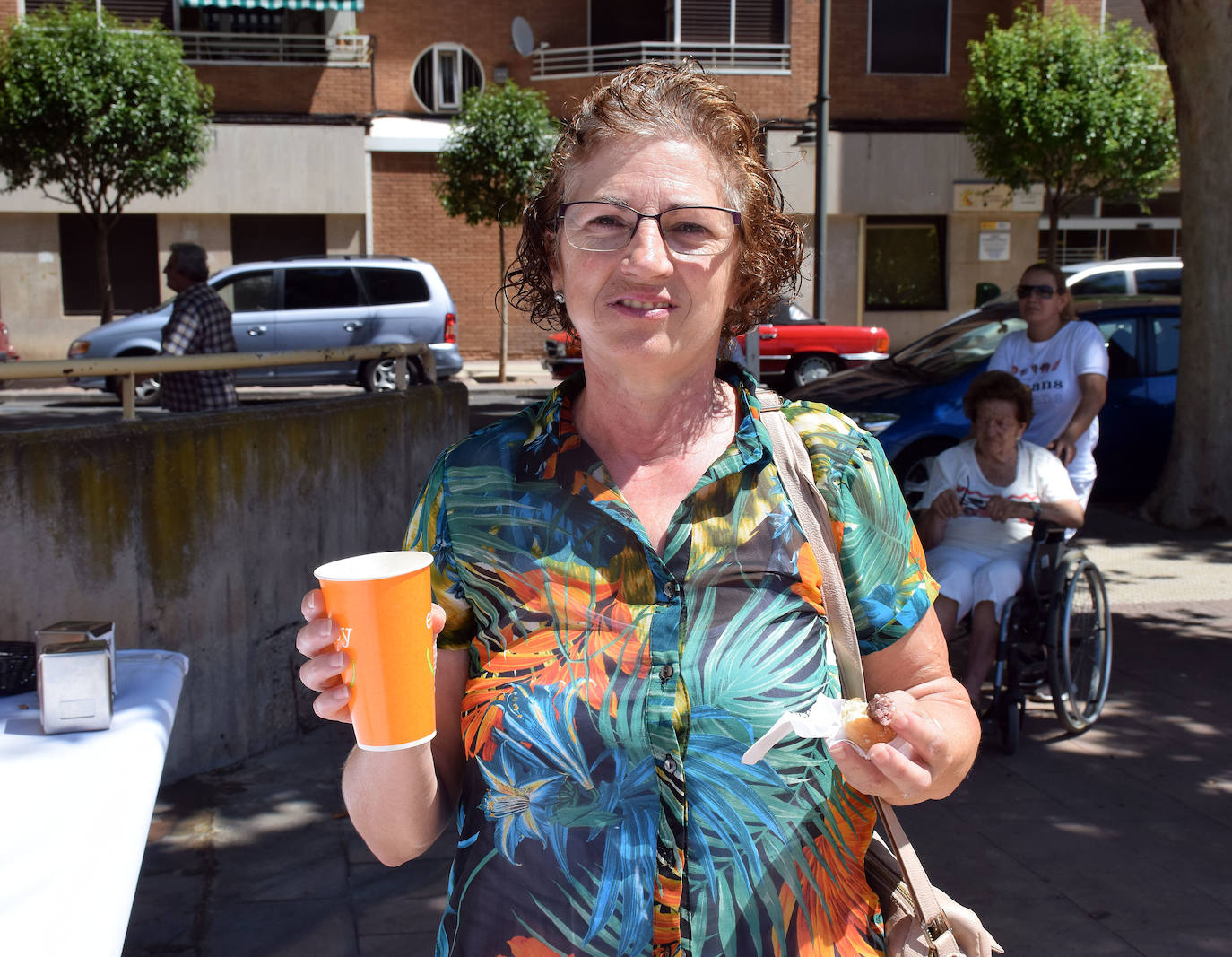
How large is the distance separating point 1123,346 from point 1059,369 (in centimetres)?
436

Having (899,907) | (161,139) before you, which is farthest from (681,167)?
(161,139)

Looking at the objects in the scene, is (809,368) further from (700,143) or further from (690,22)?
(700,143)

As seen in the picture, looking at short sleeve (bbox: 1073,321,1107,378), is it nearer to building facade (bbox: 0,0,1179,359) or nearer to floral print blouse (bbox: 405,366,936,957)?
floral print blouse (bbox: 405,366,936,957)

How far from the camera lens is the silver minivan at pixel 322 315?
16.7m

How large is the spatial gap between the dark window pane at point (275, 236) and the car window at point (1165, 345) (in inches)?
683

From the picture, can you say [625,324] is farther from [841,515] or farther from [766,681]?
[766,681]

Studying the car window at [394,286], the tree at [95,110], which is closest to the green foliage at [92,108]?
the tree at [95,110]

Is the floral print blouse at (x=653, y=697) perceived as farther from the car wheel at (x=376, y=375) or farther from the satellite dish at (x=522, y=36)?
the satellite dish at (x=522, y=36)

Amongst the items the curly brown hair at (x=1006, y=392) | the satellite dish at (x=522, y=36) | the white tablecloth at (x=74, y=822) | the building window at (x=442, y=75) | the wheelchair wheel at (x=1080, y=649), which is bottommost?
the wheelchair wheel at (x=1080, y=649)

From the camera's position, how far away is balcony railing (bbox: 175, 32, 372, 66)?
2359cm

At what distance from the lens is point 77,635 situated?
2.81 meters

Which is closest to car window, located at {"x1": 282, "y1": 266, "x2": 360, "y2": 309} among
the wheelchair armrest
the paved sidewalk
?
the paved sidewalk

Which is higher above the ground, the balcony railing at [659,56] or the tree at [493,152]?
the balcony railing at [659,56]

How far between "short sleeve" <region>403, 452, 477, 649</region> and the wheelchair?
361 cm
